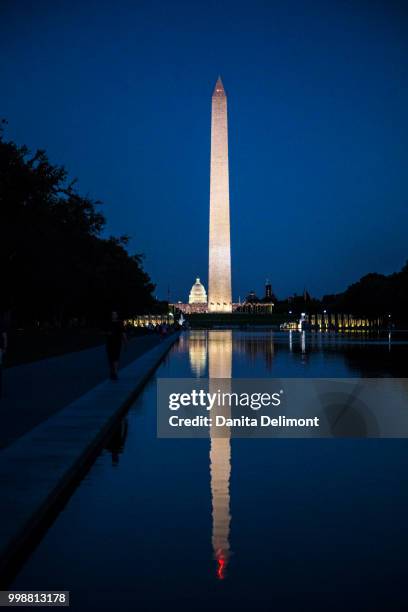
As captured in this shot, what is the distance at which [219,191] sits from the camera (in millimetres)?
118875

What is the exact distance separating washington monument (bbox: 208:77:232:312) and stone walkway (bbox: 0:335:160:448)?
→ 86.1m

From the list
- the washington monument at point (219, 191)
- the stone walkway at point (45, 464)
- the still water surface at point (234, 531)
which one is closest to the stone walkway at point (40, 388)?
the stone walkway at point (45, 464)

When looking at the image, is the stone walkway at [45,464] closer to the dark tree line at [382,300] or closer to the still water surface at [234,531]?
the still water surface at [234,531]

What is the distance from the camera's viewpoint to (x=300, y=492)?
9047 millimetres

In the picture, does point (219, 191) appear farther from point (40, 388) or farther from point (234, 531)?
point (234, 531)

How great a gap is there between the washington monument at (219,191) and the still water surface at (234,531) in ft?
352

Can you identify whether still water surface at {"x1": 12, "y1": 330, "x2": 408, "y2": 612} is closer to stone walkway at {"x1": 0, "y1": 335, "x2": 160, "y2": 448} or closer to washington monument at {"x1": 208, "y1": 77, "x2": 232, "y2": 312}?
stone walkway at {"x1": 0, "y1": 335, "x2": 160, "y2": 448}

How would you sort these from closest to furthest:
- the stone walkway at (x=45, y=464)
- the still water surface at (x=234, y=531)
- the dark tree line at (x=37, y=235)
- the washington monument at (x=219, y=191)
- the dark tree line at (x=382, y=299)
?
the still water surface at (x=234, y=531) → the stone walkway at (x=45, y=464) → the dark tree line at (x=37, y=235) → the dark tree line at (x=382, y=299) → the washington monument at (x=219, y=191)

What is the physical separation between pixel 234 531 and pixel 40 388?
1352 cm

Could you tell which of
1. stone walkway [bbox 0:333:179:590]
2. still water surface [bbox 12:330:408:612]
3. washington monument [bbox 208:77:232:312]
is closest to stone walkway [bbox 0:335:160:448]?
stone walkway [bbox 0:333:179:590]

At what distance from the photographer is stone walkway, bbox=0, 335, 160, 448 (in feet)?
45.7

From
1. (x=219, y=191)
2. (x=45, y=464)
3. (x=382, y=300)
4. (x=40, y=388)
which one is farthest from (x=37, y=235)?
(x=382, y=300)

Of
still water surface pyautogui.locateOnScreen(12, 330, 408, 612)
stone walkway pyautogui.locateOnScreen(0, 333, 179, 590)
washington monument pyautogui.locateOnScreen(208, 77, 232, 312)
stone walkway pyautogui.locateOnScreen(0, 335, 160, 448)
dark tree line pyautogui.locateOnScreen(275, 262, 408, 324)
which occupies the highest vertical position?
washington monument pyautogui.locateOnScreen(208, 77, 232, 312)

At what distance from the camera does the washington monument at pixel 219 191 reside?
11700 centimetres
